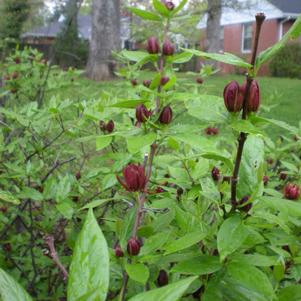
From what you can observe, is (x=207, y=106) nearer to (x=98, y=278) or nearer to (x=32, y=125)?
(x=98, y=278)

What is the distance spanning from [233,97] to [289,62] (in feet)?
83.7

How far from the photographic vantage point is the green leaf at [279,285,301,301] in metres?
1.07

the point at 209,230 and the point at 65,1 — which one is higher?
the point at 65,1

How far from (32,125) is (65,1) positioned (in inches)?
57.2

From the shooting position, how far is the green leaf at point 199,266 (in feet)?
3.23

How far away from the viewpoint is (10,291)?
68 centimetres

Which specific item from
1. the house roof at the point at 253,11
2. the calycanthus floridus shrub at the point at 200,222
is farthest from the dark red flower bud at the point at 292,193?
the house roof at the point at 253,11

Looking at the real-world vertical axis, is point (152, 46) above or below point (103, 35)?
above

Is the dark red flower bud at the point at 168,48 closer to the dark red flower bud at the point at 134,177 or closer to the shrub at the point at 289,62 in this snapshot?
the dark red flower bud at the point at 134,177

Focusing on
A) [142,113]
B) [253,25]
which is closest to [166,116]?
[142,113]

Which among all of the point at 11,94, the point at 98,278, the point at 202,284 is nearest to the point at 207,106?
the point at 202,284

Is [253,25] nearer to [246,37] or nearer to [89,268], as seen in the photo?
[246,37]

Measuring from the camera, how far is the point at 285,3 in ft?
91.9

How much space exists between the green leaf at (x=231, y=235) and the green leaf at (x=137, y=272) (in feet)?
0.58
